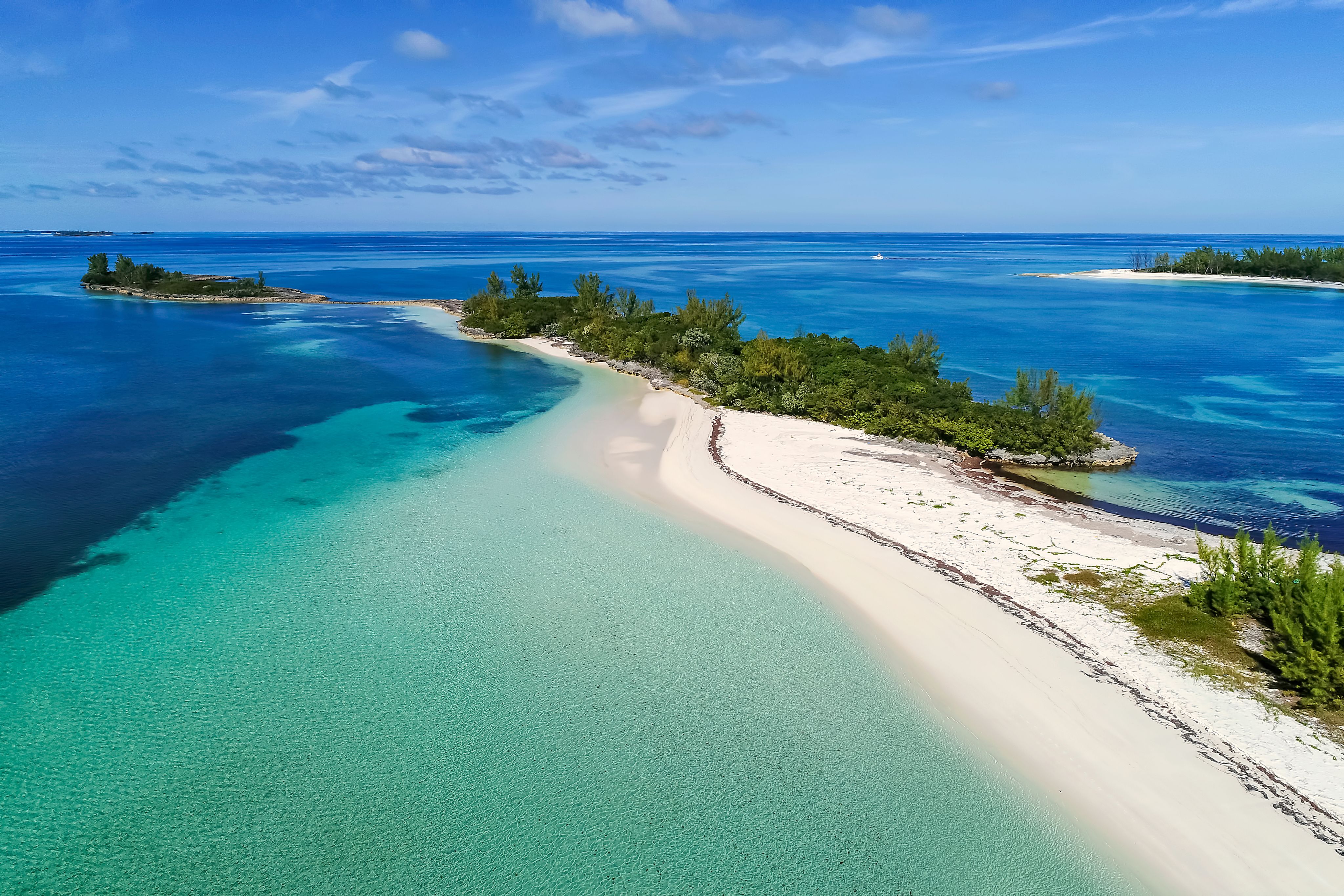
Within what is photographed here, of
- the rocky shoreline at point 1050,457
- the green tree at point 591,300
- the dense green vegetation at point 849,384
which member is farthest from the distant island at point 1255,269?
the rocky shoreline at point 1050,457

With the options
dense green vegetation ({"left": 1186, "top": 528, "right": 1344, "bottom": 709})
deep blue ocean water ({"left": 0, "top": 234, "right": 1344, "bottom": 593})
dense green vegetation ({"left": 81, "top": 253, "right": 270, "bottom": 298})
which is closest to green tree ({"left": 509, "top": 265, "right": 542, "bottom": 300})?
deep blue ocean water ({"left": 0, "top": 234, "right": 1344, "bottom": 593})

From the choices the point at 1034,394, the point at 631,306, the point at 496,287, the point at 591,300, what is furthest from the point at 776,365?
the point at 496,287

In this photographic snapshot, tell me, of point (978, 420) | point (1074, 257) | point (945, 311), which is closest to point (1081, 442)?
point (978, 420)

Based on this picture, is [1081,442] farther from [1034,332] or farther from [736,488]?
[1034,332]

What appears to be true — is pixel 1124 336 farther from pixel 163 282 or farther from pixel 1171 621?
pixel 163 282

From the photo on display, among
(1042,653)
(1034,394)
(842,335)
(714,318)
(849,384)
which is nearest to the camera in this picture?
(1042,653)

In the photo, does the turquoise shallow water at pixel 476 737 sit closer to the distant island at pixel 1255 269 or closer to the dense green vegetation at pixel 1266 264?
the distant island at pixel 1255 269
